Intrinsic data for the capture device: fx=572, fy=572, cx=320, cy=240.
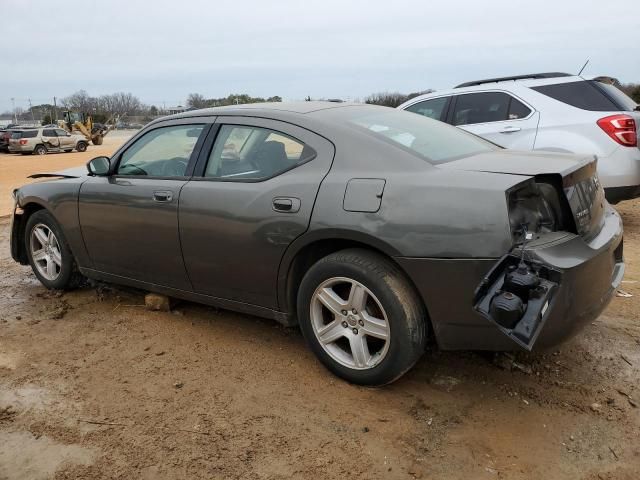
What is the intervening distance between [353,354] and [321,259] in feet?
1.78

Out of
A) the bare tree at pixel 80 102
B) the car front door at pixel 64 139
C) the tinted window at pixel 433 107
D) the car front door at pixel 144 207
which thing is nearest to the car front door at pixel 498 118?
the tinted window at pixel 433 107

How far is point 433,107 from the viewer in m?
7.62

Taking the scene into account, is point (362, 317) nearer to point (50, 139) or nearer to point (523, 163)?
point (523, 163)

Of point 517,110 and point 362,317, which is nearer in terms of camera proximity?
point 362,317

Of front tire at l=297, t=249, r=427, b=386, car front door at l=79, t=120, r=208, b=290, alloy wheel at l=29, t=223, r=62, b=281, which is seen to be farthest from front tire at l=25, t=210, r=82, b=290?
front tire at l=297, t=249, r=427, b=386

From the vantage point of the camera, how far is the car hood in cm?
278

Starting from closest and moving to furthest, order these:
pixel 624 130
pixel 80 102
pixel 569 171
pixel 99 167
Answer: pixel 569 171 < pixel 99 167 < pixel 624 130 < pixel 80 102

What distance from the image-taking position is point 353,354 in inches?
122

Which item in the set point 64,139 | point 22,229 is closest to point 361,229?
point 22,229

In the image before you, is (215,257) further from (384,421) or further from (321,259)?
(384,421)

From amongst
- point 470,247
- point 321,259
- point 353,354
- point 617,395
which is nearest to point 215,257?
point 321,259

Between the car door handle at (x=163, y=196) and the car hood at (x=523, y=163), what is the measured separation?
1.79m

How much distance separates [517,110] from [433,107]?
4.03 feet

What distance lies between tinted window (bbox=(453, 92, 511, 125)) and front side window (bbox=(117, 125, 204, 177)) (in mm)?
4334
